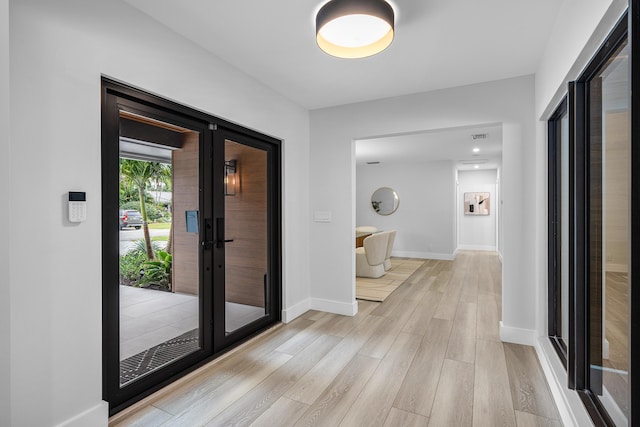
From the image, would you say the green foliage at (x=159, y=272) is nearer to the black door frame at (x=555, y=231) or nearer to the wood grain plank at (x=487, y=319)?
the wood grain plank at (x=487, y=319)

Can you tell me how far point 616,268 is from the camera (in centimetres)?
140

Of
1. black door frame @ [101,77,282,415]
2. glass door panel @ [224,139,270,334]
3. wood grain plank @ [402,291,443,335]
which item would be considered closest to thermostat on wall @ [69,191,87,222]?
black door frame @ [101,77,282,415]

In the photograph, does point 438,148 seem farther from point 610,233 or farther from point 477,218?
point 610,233

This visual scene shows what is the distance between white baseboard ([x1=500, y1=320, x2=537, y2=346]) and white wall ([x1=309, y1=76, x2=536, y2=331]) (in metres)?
0.03

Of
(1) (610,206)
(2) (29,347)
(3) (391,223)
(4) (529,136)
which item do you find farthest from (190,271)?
(3) (391,223)

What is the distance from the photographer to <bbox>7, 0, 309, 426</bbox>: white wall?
1.50m

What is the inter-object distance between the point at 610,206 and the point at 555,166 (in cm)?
133

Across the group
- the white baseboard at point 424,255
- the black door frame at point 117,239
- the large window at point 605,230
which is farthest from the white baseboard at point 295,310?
the white baseboard at point 424,255

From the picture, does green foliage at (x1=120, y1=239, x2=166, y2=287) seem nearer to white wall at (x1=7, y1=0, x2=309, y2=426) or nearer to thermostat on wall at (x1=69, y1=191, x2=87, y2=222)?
white wall at (x1=7, y1=0, x2=309, y2=426)

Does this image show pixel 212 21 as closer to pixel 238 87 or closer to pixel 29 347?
pixel 238 87

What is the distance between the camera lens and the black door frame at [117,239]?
191cm

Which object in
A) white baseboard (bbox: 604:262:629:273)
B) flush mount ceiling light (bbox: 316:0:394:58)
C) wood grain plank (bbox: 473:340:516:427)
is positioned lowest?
wood grain plank (bbox: 473:340:516:427)

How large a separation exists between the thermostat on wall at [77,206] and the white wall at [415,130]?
2587mm

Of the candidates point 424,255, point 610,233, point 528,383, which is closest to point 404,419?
point 528,383
